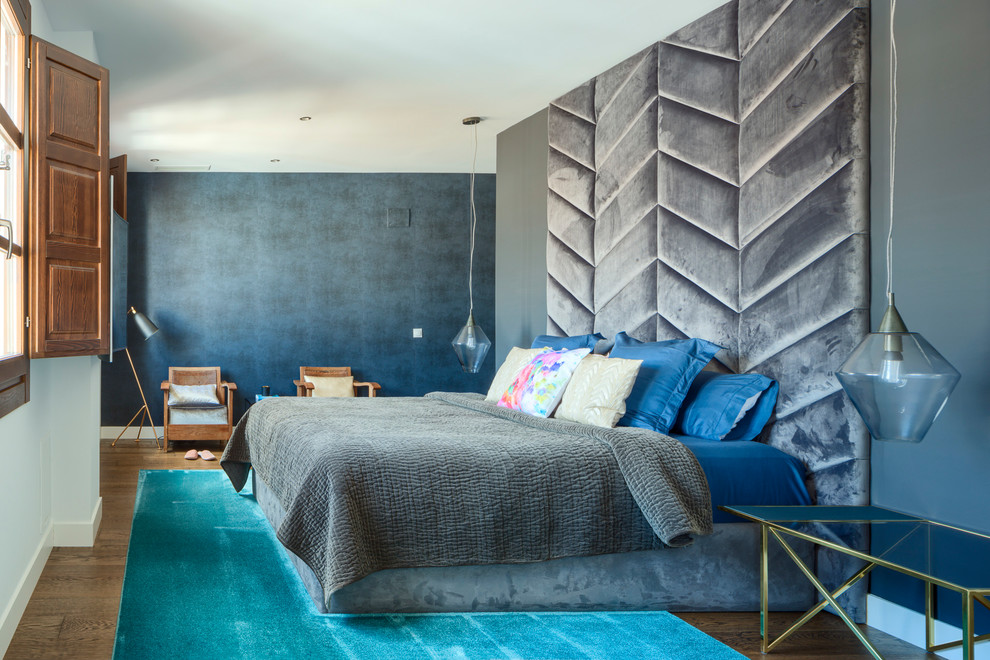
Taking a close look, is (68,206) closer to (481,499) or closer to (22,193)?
(22,193)

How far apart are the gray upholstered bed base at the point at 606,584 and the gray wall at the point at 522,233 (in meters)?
2.67

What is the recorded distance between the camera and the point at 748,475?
3.06m

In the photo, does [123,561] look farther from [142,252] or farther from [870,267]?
[142,252]

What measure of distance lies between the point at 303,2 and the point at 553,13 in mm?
1182

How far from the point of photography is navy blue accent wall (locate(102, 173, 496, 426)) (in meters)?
7.76

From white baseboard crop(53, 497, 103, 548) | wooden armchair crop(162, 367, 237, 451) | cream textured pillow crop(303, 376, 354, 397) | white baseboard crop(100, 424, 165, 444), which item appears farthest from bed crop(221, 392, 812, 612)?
white baseboard crop(100, 424, 165, 444)

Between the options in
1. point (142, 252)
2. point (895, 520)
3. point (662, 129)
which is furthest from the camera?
point (142, 252)

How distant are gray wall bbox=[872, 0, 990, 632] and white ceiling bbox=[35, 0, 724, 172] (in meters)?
1.31

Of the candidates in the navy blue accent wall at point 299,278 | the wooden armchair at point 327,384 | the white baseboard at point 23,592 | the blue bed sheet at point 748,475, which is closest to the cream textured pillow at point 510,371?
the blue bed sheet at point 748,475

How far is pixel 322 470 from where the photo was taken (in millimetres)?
2713

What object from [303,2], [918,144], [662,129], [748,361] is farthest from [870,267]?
[303,2]

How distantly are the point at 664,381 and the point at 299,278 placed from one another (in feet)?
17.1

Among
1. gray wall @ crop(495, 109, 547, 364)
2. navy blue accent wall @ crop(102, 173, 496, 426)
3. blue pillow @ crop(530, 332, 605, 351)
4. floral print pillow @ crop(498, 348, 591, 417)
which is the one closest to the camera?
floral print pillow @ crop(498, 348, 591, 417)

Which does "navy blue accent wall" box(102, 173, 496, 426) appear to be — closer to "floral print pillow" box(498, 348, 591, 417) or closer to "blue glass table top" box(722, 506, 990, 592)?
"floral print pillow" box(498, 348, 591, 417)
